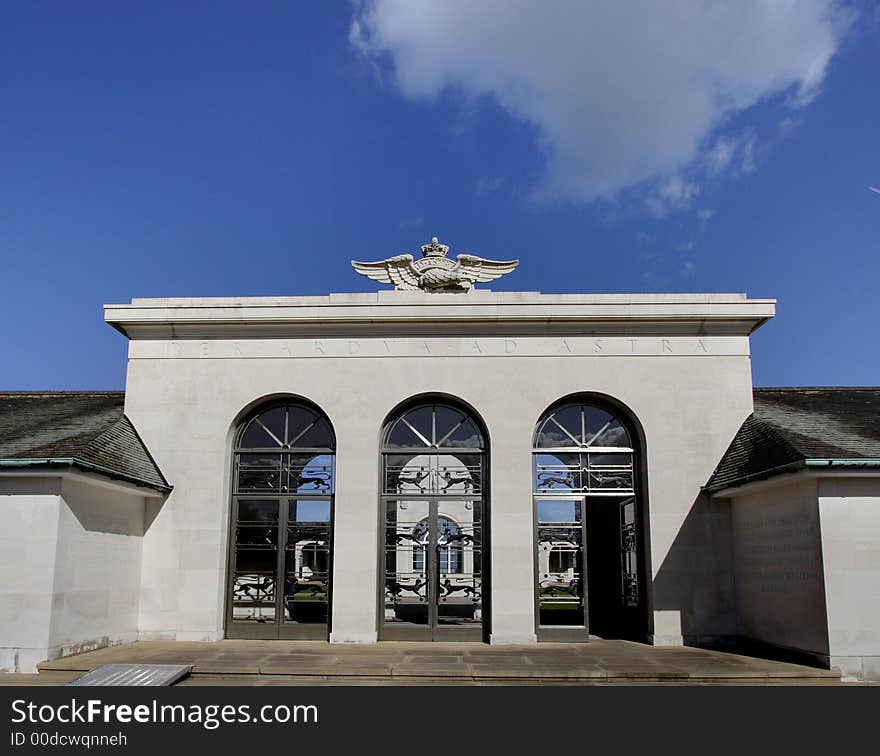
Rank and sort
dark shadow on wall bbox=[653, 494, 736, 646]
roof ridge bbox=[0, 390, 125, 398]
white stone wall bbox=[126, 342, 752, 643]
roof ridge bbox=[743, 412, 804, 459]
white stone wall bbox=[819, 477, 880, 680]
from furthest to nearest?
roof ridge bbox=[0, 390, 125, 398] < white stone wall bbox=[126, 342, 752, 643] < dark shadow on wall bbox=[653, 494, 736, 646] < roof ridge bbox=[743, 412, 804, 459] < white stone wall bbox=[819, 477, 880, 680]

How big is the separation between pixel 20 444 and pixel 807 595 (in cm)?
1366

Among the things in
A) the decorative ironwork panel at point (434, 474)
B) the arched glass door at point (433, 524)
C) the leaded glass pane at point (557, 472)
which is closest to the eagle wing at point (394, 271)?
the arched glass door at point (433, 524)

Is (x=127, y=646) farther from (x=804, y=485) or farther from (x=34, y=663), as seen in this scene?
(x=804, y=485)

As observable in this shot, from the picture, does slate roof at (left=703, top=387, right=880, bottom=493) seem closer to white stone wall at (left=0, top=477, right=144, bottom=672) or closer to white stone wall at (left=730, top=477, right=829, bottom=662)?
white stone wall at (left=730, top=477, right=829, bottom=662)

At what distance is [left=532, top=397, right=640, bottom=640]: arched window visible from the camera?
53.1 feet

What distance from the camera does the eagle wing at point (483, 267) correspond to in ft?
59.5

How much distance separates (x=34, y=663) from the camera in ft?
43.3

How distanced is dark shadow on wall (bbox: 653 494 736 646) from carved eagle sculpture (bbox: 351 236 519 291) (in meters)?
6.57

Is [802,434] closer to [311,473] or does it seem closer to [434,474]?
[434,474]

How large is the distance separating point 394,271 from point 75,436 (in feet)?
24.2

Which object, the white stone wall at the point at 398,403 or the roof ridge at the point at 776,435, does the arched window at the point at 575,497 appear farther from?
the roof ridge at the point at 776,435

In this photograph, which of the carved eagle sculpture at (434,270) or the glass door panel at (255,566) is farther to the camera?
the carved eagle sculpture at (434,270)

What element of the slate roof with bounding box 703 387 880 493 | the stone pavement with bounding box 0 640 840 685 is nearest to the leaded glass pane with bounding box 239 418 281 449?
the stone pavement with bounding box 0 640 840 685

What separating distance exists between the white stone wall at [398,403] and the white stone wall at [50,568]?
1959 mm
